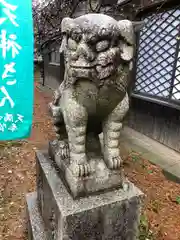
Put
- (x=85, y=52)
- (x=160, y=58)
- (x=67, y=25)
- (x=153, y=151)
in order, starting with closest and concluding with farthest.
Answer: (x=85, y=52)
(x=67, y=25)
(x=153, y=151)
(x=160, y=58)

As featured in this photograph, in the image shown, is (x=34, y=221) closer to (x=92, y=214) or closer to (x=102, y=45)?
(x=92, y=214)

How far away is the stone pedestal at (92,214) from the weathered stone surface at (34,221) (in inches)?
9.9

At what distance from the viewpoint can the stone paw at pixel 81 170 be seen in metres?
1.54

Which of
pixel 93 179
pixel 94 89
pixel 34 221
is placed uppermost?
pixel 94 89

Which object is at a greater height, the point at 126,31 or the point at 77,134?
the point at 126,31

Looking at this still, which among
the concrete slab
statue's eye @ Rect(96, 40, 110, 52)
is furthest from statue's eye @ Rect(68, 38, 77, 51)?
the concrete slab

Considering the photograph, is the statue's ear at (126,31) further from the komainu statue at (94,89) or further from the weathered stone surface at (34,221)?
the weathered stone surface at (34,221)

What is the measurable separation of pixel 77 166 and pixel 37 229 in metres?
0.96

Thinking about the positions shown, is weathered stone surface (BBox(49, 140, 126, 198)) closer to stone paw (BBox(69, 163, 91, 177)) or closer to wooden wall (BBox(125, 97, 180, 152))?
stone paw (BBox(69, 163, 91, 177))

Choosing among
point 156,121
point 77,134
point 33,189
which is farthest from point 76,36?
point 156,121

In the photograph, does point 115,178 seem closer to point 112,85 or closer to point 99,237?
point 99,237

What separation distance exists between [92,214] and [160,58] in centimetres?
398

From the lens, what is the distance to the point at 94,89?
1.38 m

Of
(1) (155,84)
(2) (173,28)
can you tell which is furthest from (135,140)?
(2) (173,28)
